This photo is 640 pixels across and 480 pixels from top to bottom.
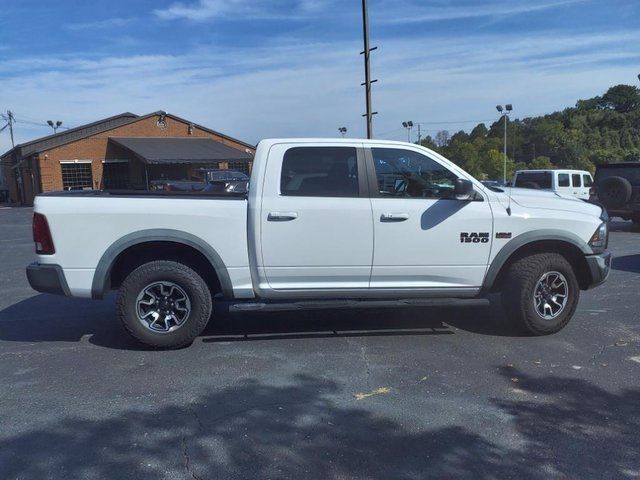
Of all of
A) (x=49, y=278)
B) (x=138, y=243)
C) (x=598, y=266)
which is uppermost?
(x=138, y=243)

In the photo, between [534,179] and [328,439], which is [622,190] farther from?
[328,439]

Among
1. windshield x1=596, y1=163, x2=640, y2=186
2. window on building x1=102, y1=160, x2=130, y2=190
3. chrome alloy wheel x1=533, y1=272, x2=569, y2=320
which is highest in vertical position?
window on building x1=102, y1=160, x2=130, y2=190

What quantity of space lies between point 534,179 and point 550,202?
14937 millimetres

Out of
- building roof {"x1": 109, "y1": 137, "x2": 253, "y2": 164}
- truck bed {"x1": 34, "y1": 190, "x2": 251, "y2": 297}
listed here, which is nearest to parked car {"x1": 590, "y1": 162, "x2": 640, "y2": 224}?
truck bed {"x1": 34, "y1": 190, "x2": 251, "y2": 297}

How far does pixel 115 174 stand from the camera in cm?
4225

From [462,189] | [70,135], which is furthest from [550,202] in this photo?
[70,135]

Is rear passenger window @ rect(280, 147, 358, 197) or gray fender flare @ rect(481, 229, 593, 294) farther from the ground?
rear passenger window @ rect(280, 147, 358, 197)

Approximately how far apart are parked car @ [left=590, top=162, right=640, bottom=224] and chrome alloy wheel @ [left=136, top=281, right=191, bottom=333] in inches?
486

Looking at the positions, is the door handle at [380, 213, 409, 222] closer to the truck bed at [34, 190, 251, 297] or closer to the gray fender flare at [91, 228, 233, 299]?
the truck bed at [34, 190, 251, 297]

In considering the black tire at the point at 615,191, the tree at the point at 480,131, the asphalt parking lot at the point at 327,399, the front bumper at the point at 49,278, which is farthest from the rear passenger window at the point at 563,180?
the tree at the point at 480,131

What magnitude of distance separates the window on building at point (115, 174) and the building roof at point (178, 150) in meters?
1.72

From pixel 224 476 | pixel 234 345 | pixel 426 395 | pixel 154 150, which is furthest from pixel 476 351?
pixel 154 150

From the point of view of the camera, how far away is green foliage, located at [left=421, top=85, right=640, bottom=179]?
4884 cm

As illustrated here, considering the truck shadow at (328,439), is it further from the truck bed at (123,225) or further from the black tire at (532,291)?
the truck bed at (123,225)
